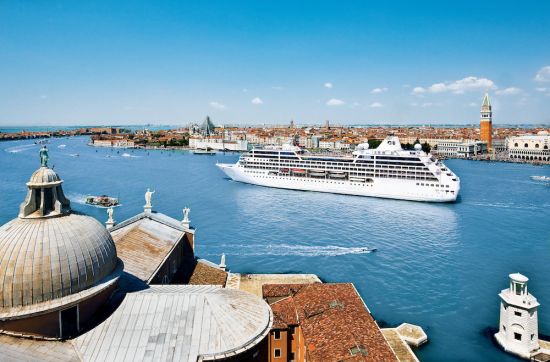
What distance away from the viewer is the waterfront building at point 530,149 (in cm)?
10294

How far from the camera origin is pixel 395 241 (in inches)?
1205

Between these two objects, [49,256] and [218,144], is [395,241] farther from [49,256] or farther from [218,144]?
[218,144]

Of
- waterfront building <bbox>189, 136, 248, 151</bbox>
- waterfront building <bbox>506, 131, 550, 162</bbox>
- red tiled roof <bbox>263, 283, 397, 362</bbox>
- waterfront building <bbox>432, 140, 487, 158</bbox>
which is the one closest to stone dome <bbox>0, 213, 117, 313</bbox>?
red tiled roof <bbox>263, 283, 397, 362</bbox>

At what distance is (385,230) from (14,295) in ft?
99.6

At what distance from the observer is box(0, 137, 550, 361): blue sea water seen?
63.0ft

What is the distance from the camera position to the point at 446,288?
861 inches

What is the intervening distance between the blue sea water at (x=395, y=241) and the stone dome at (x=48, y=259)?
519 inches

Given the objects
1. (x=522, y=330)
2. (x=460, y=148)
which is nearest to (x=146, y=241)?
(x=522, y=330)

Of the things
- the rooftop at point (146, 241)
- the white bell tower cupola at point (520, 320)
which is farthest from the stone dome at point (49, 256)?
the white bell tower cupola at point (520, 320)

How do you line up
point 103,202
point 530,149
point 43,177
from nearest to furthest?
point 43,177 → point 103,202 → point 530,149

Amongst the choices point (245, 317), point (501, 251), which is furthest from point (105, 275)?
point (501, 251)

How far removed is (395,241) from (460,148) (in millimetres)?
98987

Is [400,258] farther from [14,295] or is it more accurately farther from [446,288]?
[14,295]

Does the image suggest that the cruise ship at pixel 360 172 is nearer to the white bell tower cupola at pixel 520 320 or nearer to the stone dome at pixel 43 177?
the white bell tower cupola at pixel 520 320
